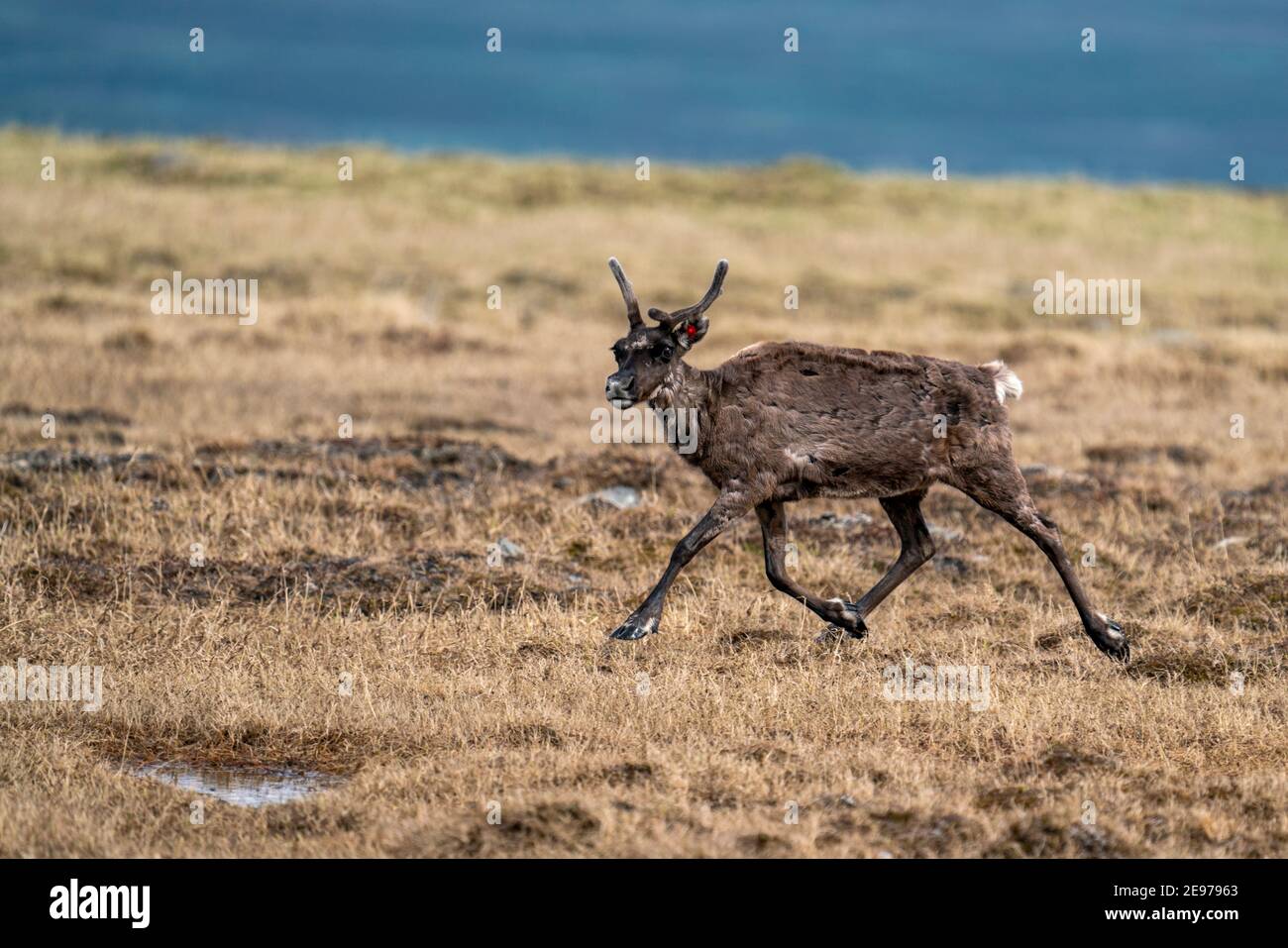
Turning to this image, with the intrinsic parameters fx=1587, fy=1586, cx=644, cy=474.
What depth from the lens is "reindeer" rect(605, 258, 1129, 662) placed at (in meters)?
10.6

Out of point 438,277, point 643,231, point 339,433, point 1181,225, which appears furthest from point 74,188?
point 1181,225

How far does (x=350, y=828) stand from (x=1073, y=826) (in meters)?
3.37

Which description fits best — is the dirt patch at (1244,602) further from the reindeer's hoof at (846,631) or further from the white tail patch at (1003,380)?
the reindeer's hoof at (846,631)

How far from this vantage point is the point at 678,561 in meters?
10.4

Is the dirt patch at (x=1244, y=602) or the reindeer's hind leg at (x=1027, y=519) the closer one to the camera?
the reindeer's hind leg at (x=1027, y=519)

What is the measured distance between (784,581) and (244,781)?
155 inches

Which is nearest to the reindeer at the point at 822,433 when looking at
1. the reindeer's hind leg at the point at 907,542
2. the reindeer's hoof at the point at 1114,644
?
the reindeer's hoof at the point at 1114,644

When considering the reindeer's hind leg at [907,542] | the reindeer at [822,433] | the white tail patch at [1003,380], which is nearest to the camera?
the reindeer at [822,433]

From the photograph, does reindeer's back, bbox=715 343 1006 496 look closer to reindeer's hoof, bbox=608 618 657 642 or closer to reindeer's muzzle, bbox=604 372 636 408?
reindeer's muzzle, bbox=604 372 636 408

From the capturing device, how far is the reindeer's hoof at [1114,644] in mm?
10594

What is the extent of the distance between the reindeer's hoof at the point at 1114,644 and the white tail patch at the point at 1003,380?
1.71 meters

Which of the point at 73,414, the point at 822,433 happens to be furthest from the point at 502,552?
the point at 73,414

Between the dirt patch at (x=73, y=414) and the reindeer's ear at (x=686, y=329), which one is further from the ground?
the reindeer's ear at (x=686, y=329)

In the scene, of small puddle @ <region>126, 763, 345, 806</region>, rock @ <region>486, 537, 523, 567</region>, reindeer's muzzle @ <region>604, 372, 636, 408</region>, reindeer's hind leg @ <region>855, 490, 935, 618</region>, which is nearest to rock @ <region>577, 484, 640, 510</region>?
rock @ <region>486, 537, 523, 567</region>
